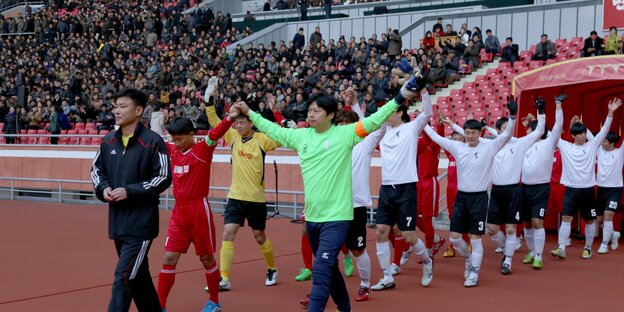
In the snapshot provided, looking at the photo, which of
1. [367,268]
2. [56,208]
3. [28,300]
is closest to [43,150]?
[56,208]

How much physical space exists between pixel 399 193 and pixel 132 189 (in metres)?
3.66

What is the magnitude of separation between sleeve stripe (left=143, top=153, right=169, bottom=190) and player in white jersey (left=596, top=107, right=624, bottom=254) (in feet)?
26.2

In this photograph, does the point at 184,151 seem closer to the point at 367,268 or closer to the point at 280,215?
the point at 367,268

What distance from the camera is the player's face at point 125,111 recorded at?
6016 millimetres

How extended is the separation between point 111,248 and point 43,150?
12038 mm

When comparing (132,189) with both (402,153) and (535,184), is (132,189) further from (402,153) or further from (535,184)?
(535,184)

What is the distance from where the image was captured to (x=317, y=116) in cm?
638

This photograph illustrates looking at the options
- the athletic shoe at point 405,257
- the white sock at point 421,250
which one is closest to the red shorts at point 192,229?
the white sock at point 421,250

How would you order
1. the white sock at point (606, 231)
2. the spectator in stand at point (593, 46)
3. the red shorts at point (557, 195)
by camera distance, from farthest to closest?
the spectator in stand at point (593, 46), the red shorts at point (557, 195), the white sock at point (606, 231)

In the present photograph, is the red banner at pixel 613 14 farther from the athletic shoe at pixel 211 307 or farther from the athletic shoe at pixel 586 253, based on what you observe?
the athletic shoe at pixel 211 307

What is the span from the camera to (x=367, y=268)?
7.80 m

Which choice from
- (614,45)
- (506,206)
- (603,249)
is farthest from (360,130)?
(614,45)

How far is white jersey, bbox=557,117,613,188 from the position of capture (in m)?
11.5

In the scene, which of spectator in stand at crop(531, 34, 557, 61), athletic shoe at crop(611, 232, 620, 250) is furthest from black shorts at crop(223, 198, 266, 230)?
spectator in stand at crop(531, 34, 557, 61)
